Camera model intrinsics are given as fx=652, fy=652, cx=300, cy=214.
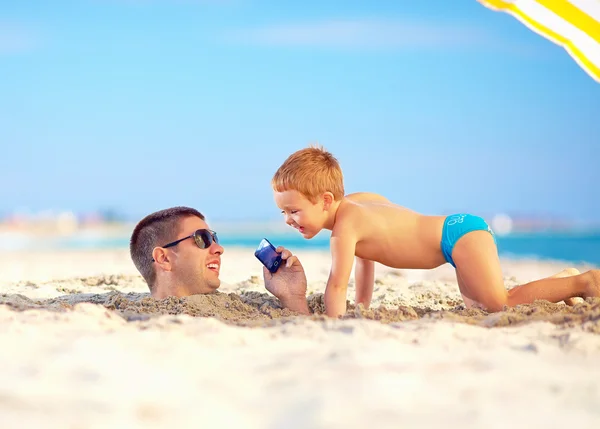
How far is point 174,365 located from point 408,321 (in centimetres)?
119

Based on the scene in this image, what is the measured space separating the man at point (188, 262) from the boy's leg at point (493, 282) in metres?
0.96

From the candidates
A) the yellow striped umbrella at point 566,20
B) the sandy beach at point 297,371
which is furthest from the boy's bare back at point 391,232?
the yellow striped umbrella at point 566,20

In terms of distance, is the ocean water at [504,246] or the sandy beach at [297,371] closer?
the sandy beach at [297,371]

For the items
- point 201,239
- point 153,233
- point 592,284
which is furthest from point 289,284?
point 592,284

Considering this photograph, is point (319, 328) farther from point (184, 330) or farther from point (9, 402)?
point (9, 402)

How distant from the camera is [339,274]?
11.6 ft

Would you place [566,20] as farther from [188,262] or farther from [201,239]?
[188,262]

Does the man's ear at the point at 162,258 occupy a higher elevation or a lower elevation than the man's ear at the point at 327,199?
lower

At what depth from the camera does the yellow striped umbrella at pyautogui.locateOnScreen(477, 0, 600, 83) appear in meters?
4.55

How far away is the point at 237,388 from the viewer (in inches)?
74.9

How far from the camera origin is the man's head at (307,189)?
3750mm

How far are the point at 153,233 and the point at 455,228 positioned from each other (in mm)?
1837

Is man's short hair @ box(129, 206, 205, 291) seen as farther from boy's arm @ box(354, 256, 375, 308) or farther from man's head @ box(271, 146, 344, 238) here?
boy's arm @ box(354, 256, 375, 308)

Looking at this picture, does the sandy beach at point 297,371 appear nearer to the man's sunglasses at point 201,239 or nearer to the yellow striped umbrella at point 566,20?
the man's sunglasses at point 201,239
